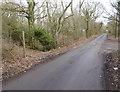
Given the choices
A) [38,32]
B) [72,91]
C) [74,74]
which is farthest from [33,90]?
[38,32]

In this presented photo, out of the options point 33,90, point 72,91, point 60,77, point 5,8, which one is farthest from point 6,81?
point 5,8

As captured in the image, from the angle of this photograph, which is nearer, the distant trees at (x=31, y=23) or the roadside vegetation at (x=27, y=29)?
the roadside vegetation at (x=27, y=29)

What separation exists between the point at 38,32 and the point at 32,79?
9409 mm

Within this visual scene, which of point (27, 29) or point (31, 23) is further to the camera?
point (27, 29)

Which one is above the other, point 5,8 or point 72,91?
point 5,8

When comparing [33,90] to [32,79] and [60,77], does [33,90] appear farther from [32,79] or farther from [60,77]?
[60,77]

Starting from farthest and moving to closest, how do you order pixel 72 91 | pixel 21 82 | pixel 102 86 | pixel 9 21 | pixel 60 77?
pixel 9 21
pixel 60 77
pixel 21 82
pixel 102 86
pixel 72 91

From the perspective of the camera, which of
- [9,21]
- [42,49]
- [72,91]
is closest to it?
[72,91]

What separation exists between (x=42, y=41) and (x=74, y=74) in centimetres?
912

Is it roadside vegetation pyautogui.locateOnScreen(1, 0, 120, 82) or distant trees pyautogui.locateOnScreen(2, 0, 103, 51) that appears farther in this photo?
distant trees pyautogui.locateOnScreen(2, 0, 103, 51)

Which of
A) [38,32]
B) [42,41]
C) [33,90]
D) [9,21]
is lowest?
[33,90]

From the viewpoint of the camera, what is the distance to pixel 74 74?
211 inches

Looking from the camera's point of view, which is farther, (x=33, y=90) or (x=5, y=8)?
(x=5, y=8)

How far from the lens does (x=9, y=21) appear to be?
12.1 metres
